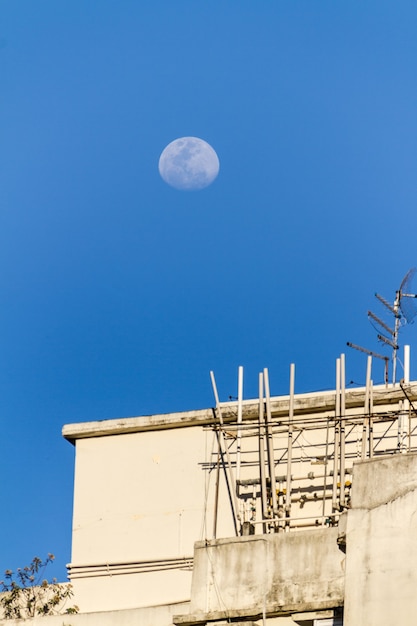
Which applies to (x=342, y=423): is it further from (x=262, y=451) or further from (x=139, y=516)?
(x=139, y=516)

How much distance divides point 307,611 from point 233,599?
1.46 metres

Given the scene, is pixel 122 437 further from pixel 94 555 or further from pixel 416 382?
pixel 416 382

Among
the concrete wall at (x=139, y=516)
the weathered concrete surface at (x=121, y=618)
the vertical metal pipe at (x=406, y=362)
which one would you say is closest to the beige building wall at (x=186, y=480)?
the concrete wall at (x=139, y=516)

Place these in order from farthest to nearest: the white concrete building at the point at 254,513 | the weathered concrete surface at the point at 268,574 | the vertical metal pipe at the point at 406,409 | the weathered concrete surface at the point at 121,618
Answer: the vertical metal pipe at the point at 406,409 < the weathered concrete surface at the point at 121,618 < the weathered concrete surface at the point at 268,574 < the white concrete building at the point at 254,513

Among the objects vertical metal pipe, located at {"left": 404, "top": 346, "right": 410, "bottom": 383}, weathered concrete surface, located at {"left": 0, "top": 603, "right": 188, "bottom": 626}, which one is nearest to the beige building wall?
vertical metal pipe, located at {"left": 404, "top": 346, "right": 410, "bottom": 383}

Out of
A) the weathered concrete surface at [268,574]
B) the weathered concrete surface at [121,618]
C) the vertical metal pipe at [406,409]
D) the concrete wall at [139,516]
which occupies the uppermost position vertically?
the vertical metal pipe at [406,409]

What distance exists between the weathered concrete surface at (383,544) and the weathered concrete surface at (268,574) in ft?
2.94

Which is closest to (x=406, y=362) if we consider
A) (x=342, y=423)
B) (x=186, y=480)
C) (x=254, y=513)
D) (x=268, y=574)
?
(x=342, y=423)

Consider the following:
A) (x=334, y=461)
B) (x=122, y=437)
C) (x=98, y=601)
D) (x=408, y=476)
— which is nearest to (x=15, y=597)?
(x=98, y=601)

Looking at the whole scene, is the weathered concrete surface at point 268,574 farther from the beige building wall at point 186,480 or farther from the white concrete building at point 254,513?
the beige building wall at point 186,480

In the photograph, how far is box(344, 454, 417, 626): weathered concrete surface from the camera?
25984 millimetres

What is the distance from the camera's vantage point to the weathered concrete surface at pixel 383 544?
2598 cm

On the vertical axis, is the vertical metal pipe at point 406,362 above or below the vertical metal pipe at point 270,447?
above

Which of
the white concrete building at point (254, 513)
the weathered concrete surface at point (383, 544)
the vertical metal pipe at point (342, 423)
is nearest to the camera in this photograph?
the weathered concrete surface at point (383, 544)
